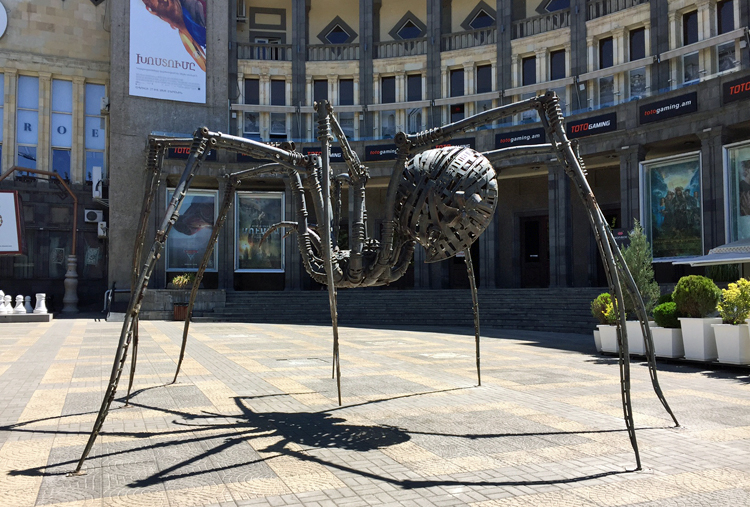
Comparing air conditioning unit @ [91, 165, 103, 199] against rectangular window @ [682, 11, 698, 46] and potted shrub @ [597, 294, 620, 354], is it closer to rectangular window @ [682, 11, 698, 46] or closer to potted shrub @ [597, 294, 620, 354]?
potted shrub @ [597, 294, 620, 354]

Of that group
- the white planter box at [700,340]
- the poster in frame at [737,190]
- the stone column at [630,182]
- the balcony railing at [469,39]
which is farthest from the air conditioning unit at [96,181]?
the white planter box at [700,340]

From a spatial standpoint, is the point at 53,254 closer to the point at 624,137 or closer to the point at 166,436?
the point at 624,137

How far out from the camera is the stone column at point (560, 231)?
30.6 meters

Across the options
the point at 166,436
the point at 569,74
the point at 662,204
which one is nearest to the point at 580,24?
the point at 569,74

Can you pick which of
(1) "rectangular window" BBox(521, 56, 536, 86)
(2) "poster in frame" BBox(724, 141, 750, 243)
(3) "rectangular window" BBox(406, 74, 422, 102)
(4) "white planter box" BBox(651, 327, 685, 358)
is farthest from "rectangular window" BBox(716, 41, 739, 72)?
(4) "white planter box" BBox(651, 327, 685, 358)

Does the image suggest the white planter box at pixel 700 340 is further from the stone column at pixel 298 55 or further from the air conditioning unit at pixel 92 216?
the air conditioning unit at pixel 92 216

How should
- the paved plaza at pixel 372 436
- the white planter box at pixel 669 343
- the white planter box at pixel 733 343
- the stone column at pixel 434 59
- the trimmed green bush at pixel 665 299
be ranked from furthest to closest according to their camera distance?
the stone column at pixel 434 59 → the trimmed green bush at pixel 665 299 → the white planter box at pixel 669 343 → the white planter box at pixel 733 343 → the paved plaza at pixel 372 436

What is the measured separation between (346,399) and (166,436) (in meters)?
2.75

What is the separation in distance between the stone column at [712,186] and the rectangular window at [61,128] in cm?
3451

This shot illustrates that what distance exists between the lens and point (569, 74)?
109ft

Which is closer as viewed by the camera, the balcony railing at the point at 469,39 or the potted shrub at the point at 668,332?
the potted shrub at the point at 668,332

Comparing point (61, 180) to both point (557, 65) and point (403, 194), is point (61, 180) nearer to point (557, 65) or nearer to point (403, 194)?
point (557, 65)

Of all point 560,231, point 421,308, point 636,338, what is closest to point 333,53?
point 560,231

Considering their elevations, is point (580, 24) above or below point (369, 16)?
below
